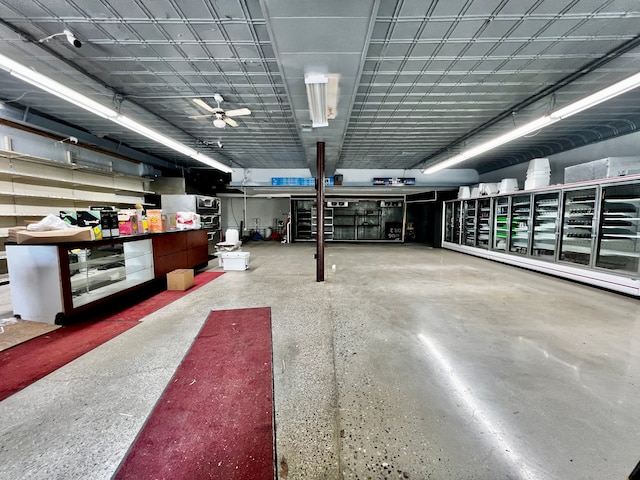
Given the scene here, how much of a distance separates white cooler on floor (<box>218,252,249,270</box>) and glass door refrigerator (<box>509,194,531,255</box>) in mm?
7242

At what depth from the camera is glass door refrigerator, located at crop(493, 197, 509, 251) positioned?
23.6 feet

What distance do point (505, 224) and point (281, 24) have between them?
7.97m

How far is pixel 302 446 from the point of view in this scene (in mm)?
1334

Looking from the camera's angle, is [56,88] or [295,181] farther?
[295,181]

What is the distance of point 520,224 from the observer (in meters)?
6.70

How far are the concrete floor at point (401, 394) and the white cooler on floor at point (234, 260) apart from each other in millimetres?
2289

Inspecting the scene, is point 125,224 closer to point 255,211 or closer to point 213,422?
point 213,422

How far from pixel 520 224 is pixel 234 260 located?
776 cm

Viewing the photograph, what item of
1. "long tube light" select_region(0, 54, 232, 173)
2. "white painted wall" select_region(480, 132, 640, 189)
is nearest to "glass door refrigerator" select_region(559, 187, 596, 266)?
"white painted wall" select_region(480, 132, 640, 189)

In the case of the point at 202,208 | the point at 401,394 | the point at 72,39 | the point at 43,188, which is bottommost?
the point at 401,394

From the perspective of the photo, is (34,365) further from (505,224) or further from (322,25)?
(505,224)

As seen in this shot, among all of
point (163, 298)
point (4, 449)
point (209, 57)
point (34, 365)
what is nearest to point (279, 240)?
point (163, 298)

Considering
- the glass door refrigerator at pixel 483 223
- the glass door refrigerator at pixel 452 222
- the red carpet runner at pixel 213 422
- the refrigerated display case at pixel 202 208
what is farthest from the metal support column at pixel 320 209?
the glass door refrigerator at pixel 452 222

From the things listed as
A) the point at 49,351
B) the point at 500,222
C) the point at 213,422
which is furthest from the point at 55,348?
the point at 500,222
